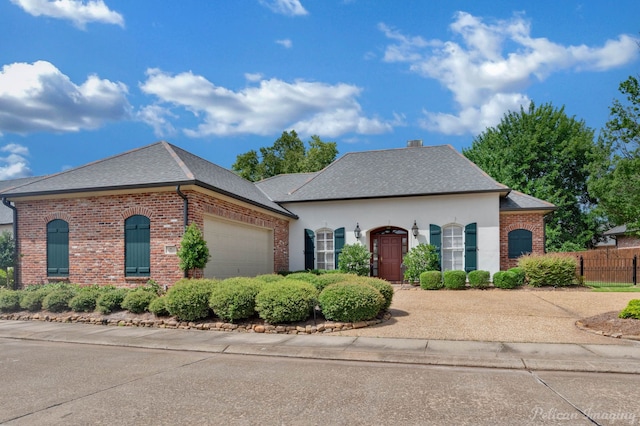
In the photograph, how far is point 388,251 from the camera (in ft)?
65.7

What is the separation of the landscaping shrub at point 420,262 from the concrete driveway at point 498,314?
1.88 metres

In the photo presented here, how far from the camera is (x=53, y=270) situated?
47.8 ft

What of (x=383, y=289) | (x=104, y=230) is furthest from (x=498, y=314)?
(x=104, y=230)

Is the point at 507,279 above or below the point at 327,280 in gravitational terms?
below

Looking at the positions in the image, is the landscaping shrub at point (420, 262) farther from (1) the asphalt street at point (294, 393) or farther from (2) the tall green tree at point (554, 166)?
(2) the tall green tree at point (554, 166)

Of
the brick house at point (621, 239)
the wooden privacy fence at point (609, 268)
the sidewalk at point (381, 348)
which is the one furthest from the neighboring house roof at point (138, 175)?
the brick house at point (621, 239)

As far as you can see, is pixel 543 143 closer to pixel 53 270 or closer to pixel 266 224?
pixel 266 224

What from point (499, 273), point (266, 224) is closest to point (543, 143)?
point (499, 273)

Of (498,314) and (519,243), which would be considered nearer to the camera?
(498,314)

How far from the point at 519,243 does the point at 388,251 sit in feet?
18.8

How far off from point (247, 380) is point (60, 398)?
7.32 ft

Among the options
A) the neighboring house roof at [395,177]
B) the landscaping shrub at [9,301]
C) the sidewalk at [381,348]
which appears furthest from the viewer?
the neighboring house roof at [395,177]

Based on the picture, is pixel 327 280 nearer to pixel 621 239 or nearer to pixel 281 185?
→ pixel 281 185

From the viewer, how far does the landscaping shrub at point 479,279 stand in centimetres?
1733
